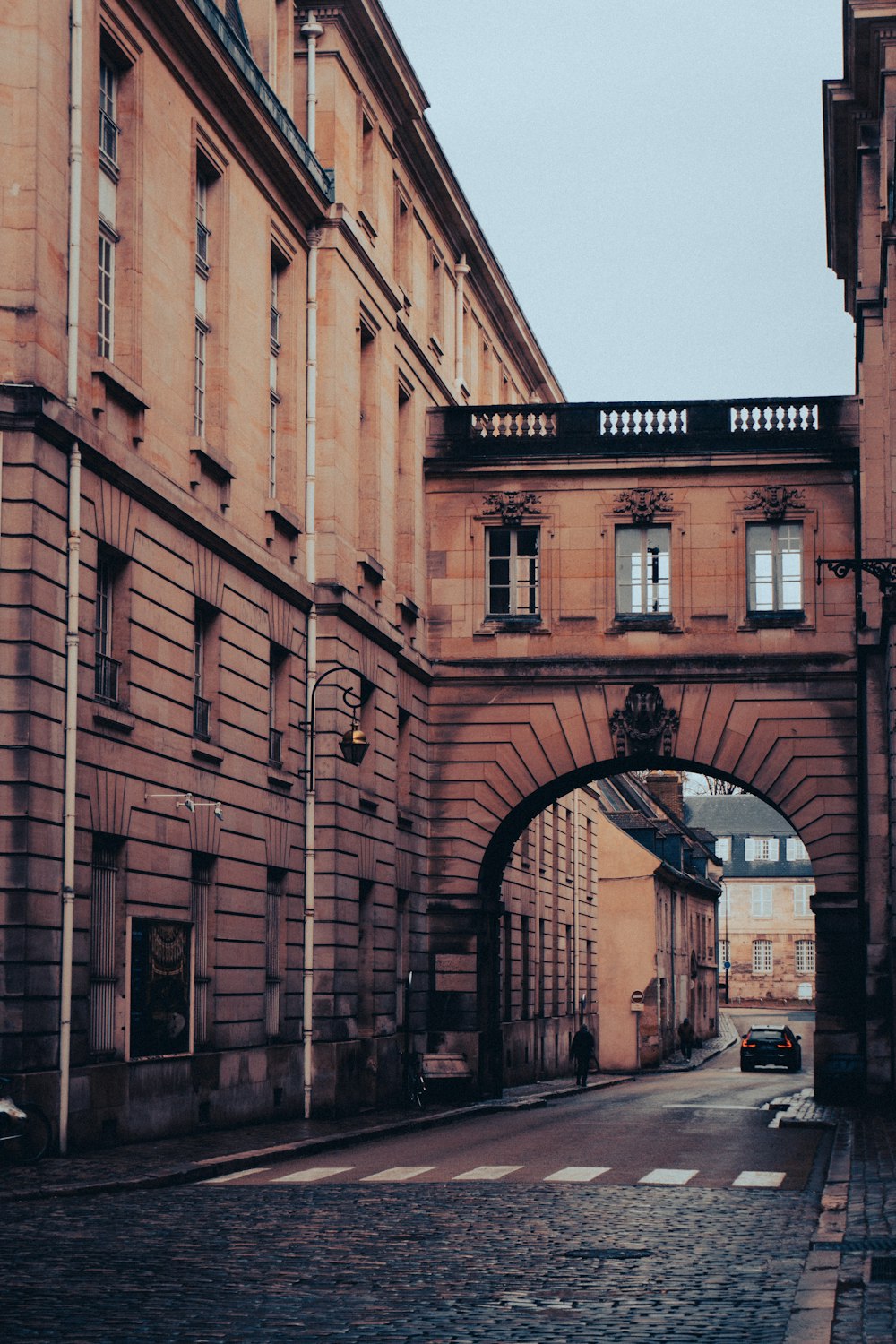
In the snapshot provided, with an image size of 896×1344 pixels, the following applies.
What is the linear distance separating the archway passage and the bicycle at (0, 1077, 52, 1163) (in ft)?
66.1

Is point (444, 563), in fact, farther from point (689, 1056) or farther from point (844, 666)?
point (689, 1056)

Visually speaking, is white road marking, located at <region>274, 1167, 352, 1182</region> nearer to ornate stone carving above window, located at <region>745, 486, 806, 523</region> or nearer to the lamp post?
the lamp post

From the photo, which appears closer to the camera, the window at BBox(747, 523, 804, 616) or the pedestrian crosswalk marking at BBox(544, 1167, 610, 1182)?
the pedestrian crosswalk marking at BBox(544, 1167, 610, 1182)

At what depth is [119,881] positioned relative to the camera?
23828mm

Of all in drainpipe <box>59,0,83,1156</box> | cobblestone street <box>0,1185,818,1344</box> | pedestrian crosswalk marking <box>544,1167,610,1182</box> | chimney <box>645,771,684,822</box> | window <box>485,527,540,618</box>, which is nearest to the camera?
cobblestone street <box>0,1185,818,1344</box>

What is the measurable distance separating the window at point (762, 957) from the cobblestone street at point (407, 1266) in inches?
4598

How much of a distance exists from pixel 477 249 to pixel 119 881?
84.5 ft

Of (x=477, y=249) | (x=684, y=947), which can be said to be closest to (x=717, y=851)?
(x=684, y=947)

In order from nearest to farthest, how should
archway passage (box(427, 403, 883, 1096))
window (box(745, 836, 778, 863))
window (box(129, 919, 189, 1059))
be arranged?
1. window (box(129, 919, 189, 1059))
2. archway passage (box(427, 403, 883, 1096))
3. window (box(745, 836, 778, 863))

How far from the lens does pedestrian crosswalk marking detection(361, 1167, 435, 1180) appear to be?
2089cm

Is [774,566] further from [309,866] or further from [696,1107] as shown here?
[309,866]

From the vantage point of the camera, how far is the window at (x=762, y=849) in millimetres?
136125

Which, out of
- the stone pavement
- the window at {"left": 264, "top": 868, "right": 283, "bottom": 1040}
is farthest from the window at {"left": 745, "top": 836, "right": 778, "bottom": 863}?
the window at {"left": 264, "top": 868, "right": 283, "bottom": 1040}

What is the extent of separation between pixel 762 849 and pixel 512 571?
9868cm
